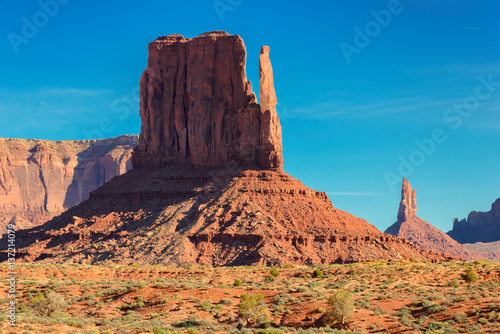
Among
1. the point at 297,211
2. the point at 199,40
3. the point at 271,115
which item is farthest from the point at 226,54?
the point at 297,211

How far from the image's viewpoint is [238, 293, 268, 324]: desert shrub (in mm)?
53062

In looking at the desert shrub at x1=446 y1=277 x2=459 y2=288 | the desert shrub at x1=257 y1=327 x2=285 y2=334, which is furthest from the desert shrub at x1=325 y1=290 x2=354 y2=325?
the desert shrub at x1=446 y1=277 x2=459 y2=288

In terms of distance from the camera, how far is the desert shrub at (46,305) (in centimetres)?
5488

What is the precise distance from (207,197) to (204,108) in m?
19.4

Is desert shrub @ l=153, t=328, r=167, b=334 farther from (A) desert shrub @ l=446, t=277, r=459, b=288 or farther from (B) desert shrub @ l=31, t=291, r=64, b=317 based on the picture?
(A) desert shrub @ l=446, t=277, r=459, b=288

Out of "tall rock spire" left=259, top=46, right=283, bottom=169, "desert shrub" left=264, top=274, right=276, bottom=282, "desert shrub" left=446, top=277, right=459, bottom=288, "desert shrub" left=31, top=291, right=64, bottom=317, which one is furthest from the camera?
"tall rock spire" left=259, top=46, right=283, bottom=169

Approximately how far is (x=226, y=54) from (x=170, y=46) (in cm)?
1243

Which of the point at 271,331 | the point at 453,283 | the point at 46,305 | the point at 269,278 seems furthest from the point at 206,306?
the point at 453,283

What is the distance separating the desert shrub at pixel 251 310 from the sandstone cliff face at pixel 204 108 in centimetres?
7291

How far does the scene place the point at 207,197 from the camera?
12300 cm

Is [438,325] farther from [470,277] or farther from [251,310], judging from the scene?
[470,277]

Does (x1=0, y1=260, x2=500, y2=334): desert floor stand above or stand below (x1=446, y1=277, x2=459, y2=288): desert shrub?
below

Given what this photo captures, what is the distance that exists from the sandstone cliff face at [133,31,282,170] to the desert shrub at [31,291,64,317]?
236ft

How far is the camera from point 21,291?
6544 cm
